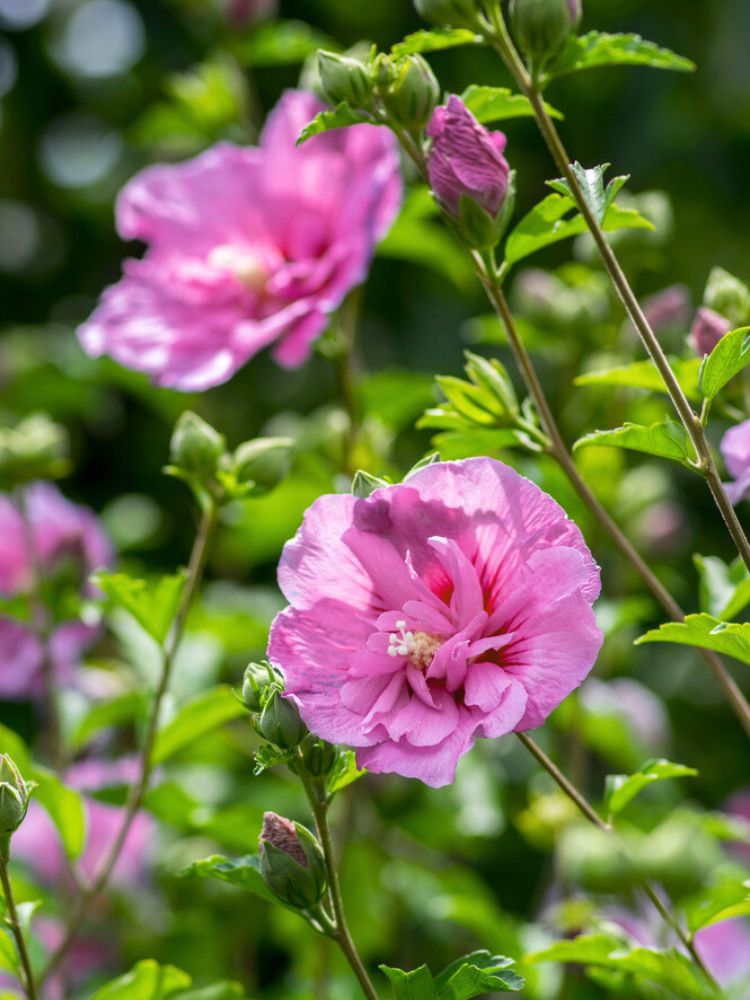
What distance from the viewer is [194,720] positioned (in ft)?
4.01

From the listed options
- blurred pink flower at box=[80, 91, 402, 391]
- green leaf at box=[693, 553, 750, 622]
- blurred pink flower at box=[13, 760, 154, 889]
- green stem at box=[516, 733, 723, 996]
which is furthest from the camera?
blurred pink flower at box=[13, 760, 154, 889]

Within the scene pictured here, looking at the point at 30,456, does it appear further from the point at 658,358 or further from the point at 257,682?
the point at 658,358

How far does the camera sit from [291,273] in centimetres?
139

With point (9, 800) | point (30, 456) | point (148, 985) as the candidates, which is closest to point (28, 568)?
point (30, 456)

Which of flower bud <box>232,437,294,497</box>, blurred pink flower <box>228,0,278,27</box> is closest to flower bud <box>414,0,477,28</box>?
flower bud <box>232,437,294,497</box>

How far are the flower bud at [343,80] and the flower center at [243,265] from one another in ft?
1.80

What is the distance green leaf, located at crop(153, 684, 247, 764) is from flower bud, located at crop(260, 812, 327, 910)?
38 centimetres

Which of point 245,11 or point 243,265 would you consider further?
point 245,11

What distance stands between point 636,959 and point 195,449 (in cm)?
54

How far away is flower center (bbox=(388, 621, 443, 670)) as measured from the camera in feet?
2.78

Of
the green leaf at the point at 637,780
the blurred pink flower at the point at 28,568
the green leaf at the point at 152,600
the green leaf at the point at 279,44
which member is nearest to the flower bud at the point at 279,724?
the green leaf at the point at 637,780

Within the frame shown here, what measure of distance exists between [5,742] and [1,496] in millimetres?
636

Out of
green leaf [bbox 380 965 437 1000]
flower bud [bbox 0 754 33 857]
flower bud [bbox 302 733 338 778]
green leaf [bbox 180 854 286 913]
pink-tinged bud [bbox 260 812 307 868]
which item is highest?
flower bud [bbox 302 733 338 778]

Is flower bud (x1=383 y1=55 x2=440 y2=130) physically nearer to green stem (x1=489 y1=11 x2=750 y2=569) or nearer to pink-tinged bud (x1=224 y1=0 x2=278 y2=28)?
green stem (x1=489 y1=11 x2=750 y2=569)
